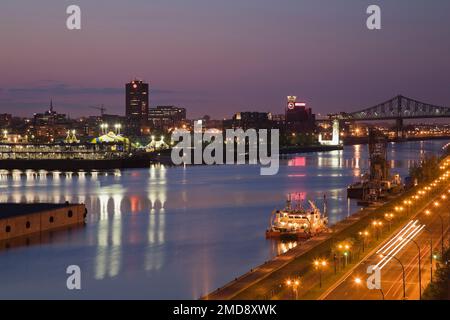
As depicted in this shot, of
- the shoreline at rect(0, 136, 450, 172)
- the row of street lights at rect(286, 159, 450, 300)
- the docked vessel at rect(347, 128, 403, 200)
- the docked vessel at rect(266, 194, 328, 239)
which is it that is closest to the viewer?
the row of street lights at rect(286, 159, 450, 300)

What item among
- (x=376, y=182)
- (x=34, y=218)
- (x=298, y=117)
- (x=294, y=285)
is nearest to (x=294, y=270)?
(x=294, y=285)

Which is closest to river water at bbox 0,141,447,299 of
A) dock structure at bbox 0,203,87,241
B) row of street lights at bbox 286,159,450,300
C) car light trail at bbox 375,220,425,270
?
dock structure at bbox 0,203,87,241

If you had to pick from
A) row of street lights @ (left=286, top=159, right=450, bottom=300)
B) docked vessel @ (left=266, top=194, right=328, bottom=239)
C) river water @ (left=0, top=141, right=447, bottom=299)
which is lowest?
river water @ (left=0, top=141, right=447, bottom=299)

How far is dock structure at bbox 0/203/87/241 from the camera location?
14.3 meters

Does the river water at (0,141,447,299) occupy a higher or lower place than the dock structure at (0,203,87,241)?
lower

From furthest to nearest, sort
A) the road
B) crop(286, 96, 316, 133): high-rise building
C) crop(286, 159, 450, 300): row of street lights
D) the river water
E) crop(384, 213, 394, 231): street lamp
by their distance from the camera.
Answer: crop(286, 96, 316, 133): high-rise building, crop(384, 213, 394, 231): street lamp, the river water, crop(286, 159, 450, 300): row of street lights, the road

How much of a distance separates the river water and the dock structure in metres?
0.38

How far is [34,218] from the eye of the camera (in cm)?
1511

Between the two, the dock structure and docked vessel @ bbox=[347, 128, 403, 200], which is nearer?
the dock structure

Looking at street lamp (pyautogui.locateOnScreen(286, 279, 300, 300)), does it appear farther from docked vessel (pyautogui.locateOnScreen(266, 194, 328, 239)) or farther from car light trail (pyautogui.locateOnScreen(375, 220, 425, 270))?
docked vessel (pyautogui.locateOnScreen(266, 194, 328, 239))

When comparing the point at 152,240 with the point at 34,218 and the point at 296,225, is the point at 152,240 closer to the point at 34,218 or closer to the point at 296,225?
the point at 34,218

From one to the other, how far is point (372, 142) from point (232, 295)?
67.2 ft
